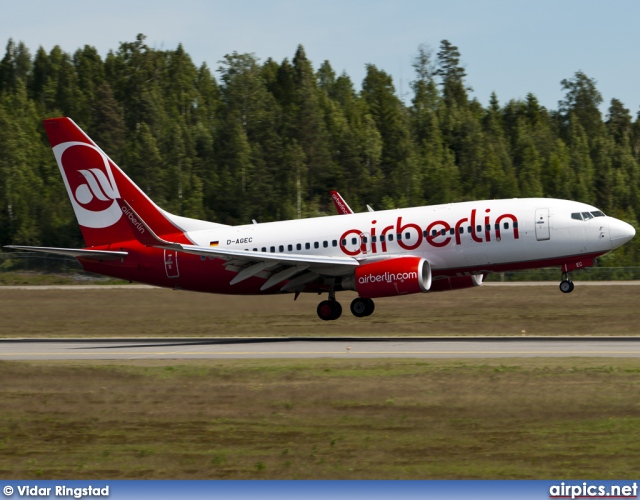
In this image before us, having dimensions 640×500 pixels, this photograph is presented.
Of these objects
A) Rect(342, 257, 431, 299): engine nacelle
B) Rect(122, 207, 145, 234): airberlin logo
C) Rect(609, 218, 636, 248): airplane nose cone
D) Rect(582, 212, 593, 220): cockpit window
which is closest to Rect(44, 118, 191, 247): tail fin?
Rect(122, 207, 145, 234): airberlin logo

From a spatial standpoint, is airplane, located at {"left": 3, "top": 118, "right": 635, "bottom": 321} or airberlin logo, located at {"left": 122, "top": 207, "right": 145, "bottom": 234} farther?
airberlin logo, located at {"left": 122, "top": 207, "right": 145, "bottom": 234}

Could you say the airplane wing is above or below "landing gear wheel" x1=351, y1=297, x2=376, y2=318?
above

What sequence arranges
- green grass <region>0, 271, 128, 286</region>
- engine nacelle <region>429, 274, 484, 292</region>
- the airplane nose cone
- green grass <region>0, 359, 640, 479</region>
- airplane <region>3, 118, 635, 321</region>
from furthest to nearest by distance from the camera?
1. green grass <region>0, 271, 128, 286</region>
2. engine nacelle <region>429, 274, 484, 292</region>
3. airplane <region>3, 118, 635, 321</region>
4. the airplane nose cone
5. green grass <region>0, 359, 640, 479</region>

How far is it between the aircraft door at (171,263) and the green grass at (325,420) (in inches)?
496

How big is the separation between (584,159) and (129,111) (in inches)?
2259

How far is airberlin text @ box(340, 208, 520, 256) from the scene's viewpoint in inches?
1484

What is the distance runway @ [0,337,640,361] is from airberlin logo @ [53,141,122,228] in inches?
222

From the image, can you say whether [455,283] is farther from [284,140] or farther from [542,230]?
[284,140]

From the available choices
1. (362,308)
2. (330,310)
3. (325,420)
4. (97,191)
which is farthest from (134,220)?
(325,420)

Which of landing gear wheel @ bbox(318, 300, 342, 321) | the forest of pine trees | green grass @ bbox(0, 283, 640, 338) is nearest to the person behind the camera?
green grass @ bbox(0, 283, 640, 338)

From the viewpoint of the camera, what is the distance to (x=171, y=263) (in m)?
41.5

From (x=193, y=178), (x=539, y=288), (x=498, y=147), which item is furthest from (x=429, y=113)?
(x=539, y=288)

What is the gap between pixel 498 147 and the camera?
12450 centimetres

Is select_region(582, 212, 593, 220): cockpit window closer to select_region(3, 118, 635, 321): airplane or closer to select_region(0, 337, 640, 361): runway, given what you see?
select_region(3, 118, 635, 321): airplane
